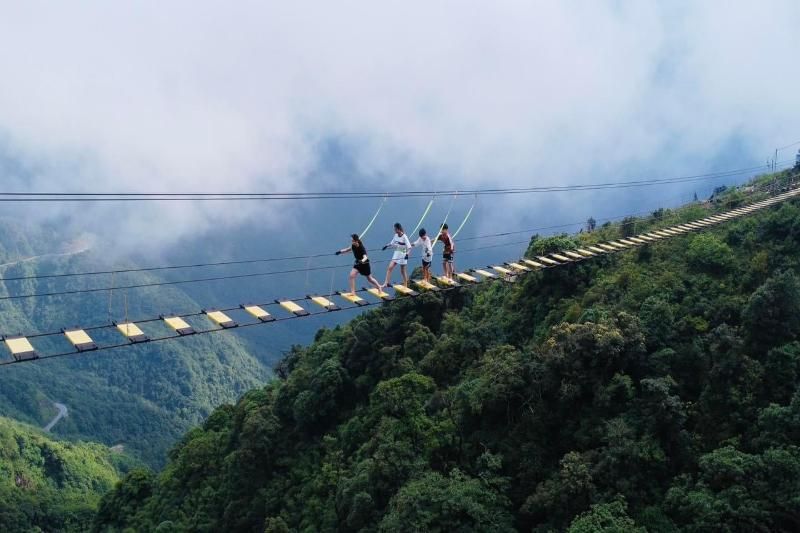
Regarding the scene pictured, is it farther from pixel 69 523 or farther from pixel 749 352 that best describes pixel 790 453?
pixel 69 523

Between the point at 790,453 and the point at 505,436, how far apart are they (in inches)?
330

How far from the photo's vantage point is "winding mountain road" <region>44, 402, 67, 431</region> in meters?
106

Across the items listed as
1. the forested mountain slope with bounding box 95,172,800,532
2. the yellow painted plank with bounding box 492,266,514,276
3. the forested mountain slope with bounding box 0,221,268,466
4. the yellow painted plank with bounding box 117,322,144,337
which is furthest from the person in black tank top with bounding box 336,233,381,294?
the forested mountain slope with bounding box 0,221,268,466

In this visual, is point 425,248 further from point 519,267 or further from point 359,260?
point 519,267

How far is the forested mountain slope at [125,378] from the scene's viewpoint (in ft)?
363

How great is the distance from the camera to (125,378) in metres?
139

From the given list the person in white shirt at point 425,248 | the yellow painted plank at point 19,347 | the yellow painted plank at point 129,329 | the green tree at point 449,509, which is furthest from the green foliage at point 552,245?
the yellow painted plank at point 19,347

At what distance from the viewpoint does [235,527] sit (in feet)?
97.7

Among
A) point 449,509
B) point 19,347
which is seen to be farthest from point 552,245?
point 19,347

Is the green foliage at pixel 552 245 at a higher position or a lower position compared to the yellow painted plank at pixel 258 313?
higher

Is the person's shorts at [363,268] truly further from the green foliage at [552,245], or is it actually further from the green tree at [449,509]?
the green foliage at [552,245]

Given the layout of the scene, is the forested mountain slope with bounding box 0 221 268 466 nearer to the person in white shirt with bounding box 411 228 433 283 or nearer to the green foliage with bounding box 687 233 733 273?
the green foliage with bounding box 687 233 733 273

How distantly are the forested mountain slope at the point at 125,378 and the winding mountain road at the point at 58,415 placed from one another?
104 centimetres

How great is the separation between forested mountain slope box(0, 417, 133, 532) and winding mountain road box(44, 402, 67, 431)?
94.2ft
